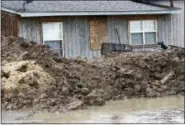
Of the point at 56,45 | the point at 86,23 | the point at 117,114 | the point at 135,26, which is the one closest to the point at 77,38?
the point at 86,23

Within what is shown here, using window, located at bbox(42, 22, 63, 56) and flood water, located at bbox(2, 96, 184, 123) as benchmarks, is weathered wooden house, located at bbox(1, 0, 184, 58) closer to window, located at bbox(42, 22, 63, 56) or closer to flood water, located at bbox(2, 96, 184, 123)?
window, located at bbox(42, 22, 63, 56)

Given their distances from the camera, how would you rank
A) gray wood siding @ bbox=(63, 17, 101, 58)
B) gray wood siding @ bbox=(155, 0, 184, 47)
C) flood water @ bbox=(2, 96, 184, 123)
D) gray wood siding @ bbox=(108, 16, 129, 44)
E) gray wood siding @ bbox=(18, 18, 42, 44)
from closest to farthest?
1. flood water @ bbox=(2, 96, 184, 123)
2. gray wood siding @ bbox=(18, 18, 42, 44)
3. gray wood siding @ bbox=(63, 17, 101, 58)
4. gray wood siding @ bbox=(108, 16, 129, 44)
5. gray wood siding @ bbox=(155, 0, 184, 47)

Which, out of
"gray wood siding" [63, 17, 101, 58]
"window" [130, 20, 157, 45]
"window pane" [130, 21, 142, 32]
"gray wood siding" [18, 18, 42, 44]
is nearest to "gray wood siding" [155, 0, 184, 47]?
"window" [130, 20, 157, 45]

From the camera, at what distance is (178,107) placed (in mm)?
→ 17000

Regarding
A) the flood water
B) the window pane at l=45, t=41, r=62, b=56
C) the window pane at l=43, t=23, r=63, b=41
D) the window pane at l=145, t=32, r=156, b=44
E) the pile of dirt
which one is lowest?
the flood water

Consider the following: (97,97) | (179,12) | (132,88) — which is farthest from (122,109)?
(179,12)

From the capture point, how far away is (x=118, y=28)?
26109mm

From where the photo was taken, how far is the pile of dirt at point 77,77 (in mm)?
16672

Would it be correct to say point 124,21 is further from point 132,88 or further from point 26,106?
point 26,106

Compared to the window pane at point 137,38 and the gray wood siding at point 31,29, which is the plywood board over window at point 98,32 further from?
the gray wood siding at point 31,29

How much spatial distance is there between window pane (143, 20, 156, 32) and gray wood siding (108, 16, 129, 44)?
41.6 inches

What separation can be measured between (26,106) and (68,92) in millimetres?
1609

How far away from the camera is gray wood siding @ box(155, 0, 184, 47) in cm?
2720

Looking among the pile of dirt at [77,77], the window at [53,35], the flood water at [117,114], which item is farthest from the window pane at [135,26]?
the flood water at [117,114]
